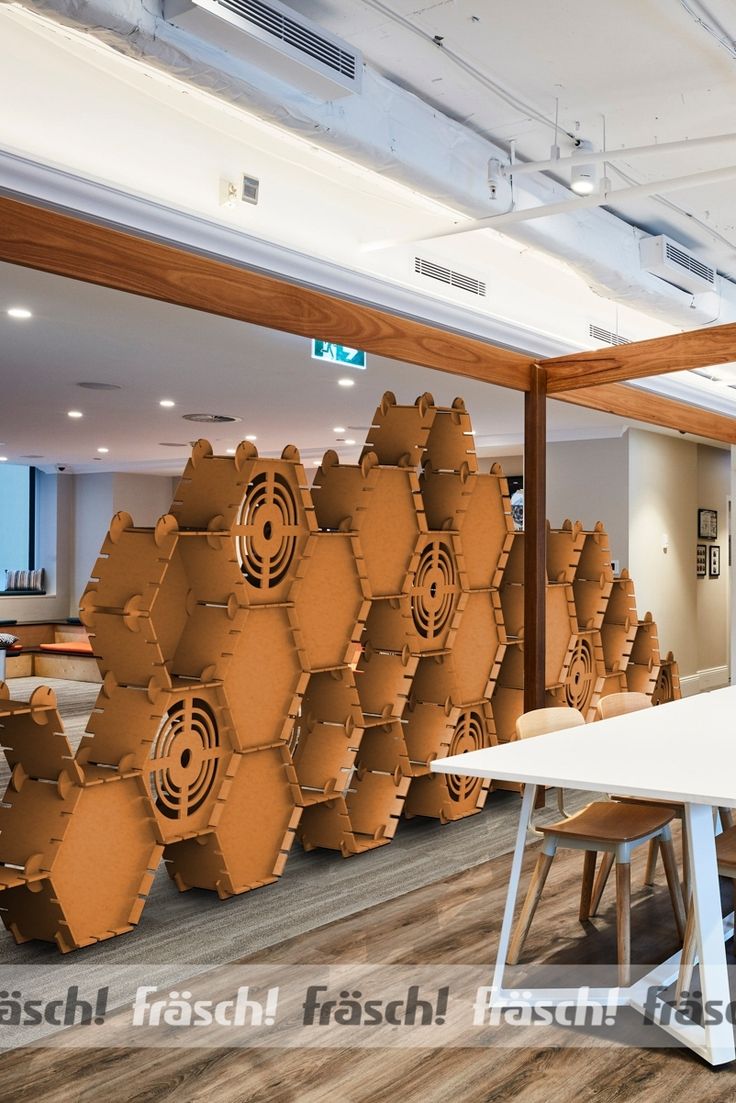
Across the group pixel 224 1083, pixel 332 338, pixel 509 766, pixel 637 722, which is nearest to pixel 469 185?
pixel 332 338

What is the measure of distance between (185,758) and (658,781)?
1839 mm

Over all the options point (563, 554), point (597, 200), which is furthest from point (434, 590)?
point (597, 200)

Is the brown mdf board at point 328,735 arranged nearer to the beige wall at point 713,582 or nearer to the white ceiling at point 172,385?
the white ceiling at point 172,385

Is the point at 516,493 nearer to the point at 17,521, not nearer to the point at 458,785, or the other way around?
the point at 458,785

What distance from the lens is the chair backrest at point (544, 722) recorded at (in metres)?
3.44

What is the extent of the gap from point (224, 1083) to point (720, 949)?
1.30m

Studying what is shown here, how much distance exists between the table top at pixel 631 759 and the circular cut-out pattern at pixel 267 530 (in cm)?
127

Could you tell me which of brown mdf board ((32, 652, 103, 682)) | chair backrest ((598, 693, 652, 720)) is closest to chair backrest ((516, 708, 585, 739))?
chair backrest ((598, 693, 652, 720))

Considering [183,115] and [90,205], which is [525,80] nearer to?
[183,115]

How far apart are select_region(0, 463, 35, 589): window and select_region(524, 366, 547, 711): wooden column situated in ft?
33.4

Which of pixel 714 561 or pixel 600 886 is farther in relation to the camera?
pixel 714 561

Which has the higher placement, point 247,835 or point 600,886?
point 247,835

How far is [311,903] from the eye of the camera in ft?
12.6

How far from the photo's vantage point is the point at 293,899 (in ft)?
12.8
